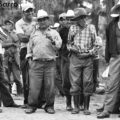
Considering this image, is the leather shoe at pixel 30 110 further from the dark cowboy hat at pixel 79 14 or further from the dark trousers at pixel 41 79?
the dark cowboy hat at pixel 79 14

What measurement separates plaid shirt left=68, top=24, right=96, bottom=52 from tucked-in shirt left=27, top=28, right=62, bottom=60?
10.9 inches

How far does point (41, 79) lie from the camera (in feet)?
30.2

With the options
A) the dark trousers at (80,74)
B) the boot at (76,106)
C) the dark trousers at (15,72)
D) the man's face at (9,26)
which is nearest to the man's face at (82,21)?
the dark trousers at (80,74)

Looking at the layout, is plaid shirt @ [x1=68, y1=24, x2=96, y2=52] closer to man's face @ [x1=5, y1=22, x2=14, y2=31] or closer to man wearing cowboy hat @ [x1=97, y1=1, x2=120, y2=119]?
man wearing cowboy hat @ [x1=97, y1=1, x2=120, y2=119]

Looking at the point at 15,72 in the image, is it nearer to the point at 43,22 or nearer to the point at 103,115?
the point at 43,22

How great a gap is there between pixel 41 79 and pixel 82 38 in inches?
46.9

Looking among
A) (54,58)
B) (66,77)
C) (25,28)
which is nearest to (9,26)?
(25,28)

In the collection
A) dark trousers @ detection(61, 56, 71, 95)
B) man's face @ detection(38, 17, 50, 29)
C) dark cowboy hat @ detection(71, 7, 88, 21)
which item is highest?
dark cowboy hat @ detection(71, 7, 88, 21)

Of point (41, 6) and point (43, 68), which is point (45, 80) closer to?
point (43, 68)

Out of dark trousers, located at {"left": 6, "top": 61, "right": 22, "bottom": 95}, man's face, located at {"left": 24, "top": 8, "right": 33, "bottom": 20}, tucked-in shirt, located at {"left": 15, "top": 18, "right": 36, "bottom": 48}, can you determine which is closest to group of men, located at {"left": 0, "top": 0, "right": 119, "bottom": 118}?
tucked-in shirt, located at {"left": 15, "top": 18, "right": 36, "bottom": 48}

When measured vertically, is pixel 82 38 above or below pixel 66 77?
above

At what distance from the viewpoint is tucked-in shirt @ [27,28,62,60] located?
9.00 meters

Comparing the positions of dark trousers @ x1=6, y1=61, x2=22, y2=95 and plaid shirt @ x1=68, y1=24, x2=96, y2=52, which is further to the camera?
dark trousers @ x1=6, y1=61, x2=22, y2=95

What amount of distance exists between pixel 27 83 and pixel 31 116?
1001 millimetres
